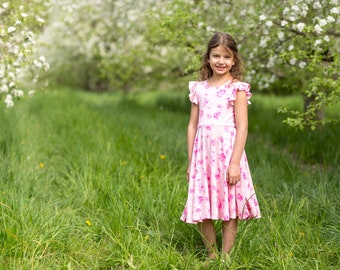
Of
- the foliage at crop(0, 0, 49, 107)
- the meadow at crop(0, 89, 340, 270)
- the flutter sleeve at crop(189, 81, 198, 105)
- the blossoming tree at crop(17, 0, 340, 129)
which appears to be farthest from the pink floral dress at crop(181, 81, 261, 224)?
the foliage at crop(0, 0, 49, 107)

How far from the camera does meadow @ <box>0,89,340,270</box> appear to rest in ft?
11.6

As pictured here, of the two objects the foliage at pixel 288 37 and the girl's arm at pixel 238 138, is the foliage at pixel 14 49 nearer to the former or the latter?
the foliage at pixel 288 37

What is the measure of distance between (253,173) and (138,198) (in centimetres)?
137

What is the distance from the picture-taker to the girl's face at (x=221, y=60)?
3619 millimetres

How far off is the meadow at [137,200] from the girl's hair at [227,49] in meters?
1.00

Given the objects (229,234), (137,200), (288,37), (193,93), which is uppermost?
(288,37)

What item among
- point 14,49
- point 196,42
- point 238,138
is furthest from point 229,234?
point 196,42

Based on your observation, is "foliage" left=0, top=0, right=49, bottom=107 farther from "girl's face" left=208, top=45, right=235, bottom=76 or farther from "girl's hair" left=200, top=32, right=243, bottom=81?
"girl's face" left=208, top=45, right=235, bottom=76

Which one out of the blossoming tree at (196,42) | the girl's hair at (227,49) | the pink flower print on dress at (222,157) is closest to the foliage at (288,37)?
the blossoming tree at (196,42)

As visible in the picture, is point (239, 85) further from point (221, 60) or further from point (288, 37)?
point (288, 37)

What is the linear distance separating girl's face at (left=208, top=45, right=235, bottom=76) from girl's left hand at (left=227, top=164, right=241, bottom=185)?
0.63 m

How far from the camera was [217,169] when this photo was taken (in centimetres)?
351

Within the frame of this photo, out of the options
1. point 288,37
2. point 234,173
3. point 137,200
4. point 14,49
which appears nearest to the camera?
point 234,173

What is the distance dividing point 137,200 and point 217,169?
120 centimetres
